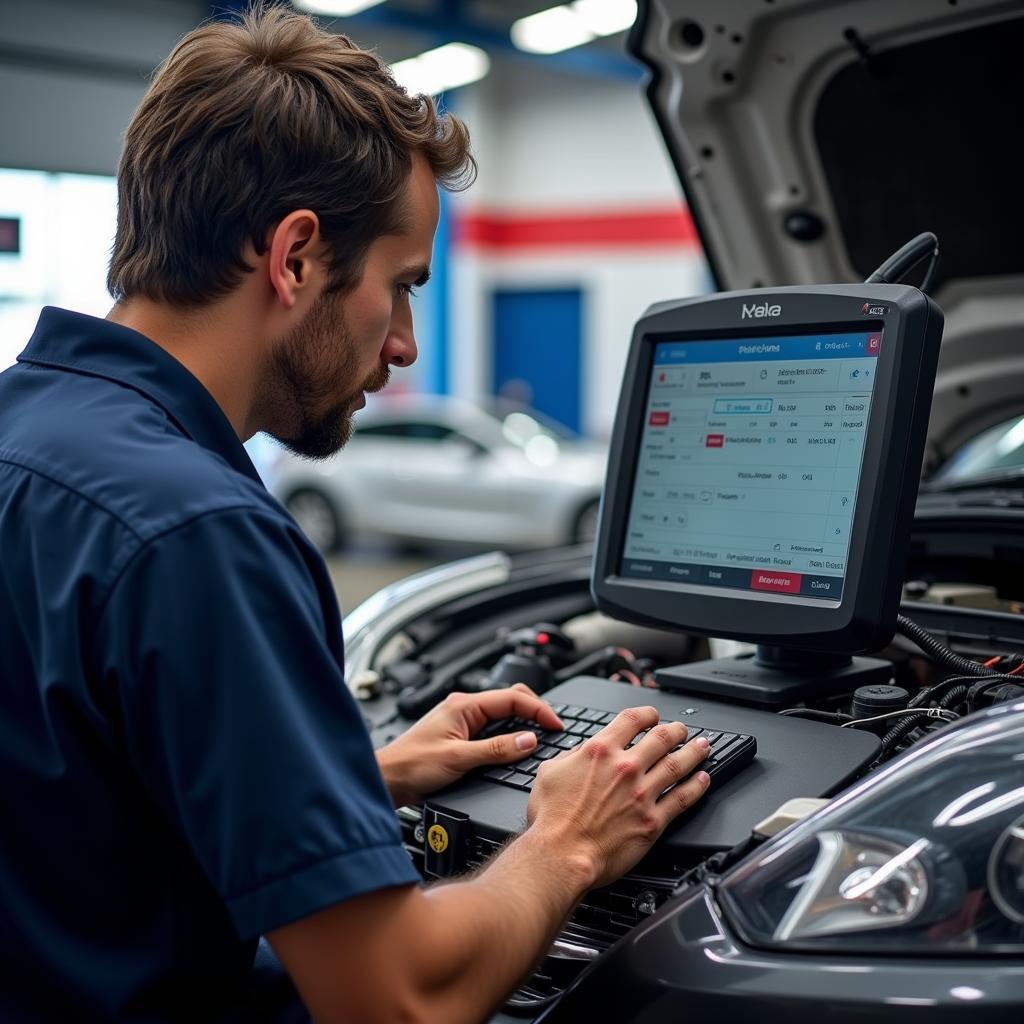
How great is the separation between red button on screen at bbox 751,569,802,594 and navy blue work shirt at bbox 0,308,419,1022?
22.9 inches

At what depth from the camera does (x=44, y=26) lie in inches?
303

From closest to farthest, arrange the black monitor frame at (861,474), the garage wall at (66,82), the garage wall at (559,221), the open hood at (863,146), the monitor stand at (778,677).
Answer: the black monitor frame at (861,474), the monitor stand at (778,677), the open hood at (863,146), the garage wall at (66,82), the garage wall at (559,221)

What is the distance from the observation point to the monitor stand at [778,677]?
141 cm

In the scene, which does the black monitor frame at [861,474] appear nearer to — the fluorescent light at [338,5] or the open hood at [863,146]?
the open hood at [863,146]

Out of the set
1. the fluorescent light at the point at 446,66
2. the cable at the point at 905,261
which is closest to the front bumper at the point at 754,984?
the cable at the point at 905,261

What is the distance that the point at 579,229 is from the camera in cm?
1370

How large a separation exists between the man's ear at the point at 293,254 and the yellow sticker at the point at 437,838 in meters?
0.57

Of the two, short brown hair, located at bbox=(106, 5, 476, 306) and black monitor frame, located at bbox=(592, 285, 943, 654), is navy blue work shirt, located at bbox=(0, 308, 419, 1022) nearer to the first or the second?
short brown hair, located at bbox=(106, 5, 476, 306)

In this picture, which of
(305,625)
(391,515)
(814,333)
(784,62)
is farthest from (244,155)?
(391,515)

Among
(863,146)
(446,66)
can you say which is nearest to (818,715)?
(863,146)

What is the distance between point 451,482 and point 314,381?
6.91 m

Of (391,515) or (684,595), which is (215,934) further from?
(391,515)

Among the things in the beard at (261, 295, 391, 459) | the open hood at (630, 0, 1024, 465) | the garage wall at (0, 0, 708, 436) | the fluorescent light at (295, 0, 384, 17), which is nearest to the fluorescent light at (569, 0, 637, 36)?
the fluorescent light at (295, 0, 384, 17)

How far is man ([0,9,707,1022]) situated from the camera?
905mm
